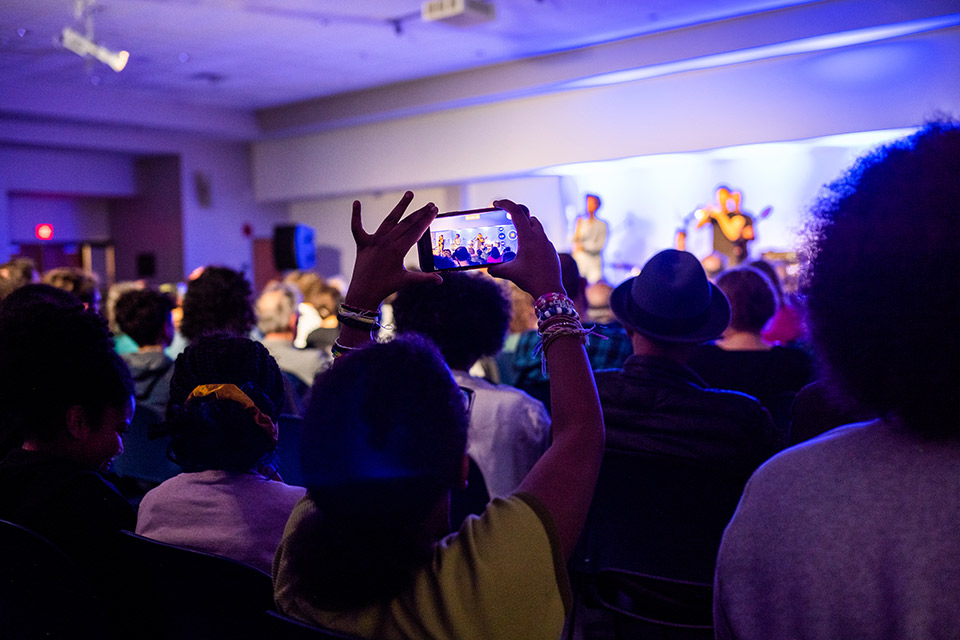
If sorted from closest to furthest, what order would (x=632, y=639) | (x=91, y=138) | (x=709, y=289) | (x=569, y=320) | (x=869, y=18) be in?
(x=569, y=320), (x=709, y=289), (x=632, y=639), (x=869, y=18), (x=91, y=138)

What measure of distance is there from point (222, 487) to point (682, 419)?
1.09 metres

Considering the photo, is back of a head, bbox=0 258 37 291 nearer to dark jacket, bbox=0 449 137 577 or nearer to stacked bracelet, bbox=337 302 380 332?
dark jacket, bbox=0 449 137 577

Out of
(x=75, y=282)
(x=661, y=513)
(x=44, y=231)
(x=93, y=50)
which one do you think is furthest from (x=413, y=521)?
(x=44, y=231)

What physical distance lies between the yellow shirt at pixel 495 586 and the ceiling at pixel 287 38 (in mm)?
6444

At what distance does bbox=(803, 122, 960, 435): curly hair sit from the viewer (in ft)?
2.61

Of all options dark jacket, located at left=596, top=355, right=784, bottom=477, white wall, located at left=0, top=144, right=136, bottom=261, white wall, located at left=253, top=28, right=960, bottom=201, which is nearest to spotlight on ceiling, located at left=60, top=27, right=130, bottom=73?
white wall, located at left=253, top=28, right=960, bottom=201

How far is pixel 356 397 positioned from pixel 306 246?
937cm

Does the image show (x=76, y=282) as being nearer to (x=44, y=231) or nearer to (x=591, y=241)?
(x=591, y=241)

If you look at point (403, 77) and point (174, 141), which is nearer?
point (403, 77)

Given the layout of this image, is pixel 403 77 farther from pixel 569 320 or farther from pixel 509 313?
pixel 569 320

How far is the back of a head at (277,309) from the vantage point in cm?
381

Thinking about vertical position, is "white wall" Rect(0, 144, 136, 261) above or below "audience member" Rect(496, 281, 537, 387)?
above

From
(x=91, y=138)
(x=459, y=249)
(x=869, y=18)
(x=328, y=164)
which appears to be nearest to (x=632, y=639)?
(x=459, y=249)

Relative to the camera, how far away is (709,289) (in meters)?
2.13
